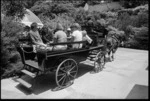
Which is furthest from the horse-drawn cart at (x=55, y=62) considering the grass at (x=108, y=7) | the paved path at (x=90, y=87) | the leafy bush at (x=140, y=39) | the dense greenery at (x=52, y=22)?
the grass at (x=108, y=7)

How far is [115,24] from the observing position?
12242 millimetres

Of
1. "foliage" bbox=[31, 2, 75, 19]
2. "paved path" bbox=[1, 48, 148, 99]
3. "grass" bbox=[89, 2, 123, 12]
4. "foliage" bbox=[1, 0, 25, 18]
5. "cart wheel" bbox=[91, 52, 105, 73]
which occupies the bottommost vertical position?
"paved path" bbox=[1, 48, 148, 99]

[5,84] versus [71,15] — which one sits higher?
[71,15]

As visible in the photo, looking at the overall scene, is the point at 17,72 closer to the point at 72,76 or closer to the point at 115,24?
the point at 72,76

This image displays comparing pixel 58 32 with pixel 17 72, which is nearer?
pixel 58 32

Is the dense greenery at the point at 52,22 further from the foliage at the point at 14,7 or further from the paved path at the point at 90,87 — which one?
the paved path at the point at 90,87

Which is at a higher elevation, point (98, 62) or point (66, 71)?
point (66, 71)

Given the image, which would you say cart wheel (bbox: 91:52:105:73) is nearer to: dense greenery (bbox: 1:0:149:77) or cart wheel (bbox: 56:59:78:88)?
cart wheel (bbox: 56:59:78:88)

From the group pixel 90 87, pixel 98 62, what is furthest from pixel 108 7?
pixel 90 87

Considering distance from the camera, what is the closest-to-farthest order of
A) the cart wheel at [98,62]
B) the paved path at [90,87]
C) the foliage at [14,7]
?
1. the paved path at [90,87]
2. the cart wheel at [98,62]
3. the foliage at [14,7]

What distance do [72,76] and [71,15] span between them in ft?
36.5

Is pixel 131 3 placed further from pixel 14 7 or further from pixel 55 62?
pixel 55 62

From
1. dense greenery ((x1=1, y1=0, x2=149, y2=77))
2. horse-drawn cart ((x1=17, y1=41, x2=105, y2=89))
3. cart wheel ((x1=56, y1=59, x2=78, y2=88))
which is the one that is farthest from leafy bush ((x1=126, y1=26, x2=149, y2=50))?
cart wheel ((x1=56, y1=59, x2=78, y2=88))

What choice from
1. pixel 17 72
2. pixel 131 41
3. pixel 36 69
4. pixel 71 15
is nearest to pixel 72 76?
pixel 36 69
